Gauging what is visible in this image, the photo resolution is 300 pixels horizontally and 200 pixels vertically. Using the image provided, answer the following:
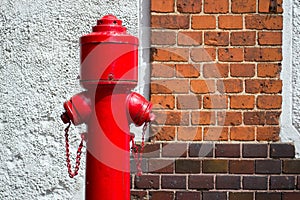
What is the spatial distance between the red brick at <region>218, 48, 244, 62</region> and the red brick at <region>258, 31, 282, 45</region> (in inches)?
5.3

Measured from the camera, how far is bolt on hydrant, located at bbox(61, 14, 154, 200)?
215 centimetres

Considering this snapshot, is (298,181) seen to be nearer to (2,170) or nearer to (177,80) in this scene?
(177,80)

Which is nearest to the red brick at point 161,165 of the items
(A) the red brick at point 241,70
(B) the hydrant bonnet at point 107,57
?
(A) the red brick at point 241,70

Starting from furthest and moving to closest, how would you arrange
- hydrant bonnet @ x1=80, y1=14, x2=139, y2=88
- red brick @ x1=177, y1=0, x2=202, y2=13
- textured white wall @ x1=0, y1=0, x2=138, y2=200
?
textured white wall @ x1=0, y1=0, x2=138, y2=200 < red brick @ x1=177, y1=0, x2=202, y2=13 < hydrant bonnet @ x1=80, y1=14, x2=139, y2=88

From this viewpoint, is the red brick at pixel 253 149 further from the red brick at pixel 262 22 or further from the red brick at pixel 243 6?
the red brick at pixel 243 6

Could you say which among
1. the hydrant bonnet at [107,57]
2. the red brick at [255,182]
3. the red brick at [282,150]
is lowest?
the red brick at [255,182]

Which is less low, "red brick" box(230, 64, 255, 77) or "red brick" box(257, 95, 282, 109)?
"red brick" box(230, 64, 255, 77)

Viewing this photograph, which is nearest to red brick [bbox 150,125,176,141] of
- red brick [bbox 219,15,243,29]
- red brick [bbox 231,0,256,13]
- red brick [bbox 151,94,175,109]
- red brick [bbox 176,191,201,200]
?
red brick [bbox 151,94,175,109]

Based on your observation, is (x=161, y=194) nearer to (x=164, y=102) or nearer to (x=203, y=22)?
(x=164, y=102)

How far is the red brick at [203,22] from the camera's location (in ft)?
10.9

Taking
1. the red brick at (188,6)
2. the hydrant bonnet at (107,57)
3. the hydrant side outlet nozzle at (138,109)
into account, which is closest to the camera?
the hydrant bonnet at (107,57)

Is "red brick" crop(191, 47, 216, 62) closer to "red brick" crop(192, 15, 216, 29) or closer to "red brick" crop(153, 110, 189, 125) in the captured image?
"red brick" crop(192, 15, 216, 29)

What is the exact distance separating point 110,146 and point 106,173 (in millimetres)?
107

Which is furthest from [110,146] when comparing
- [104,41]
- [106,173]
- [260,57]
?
[260,57]
